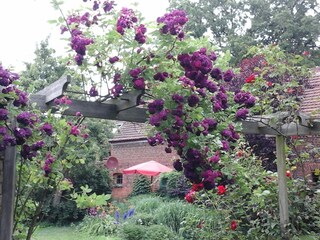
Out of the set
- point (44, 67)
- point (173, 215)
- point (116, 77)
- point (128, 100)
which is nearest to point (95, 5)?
point (116, 77)

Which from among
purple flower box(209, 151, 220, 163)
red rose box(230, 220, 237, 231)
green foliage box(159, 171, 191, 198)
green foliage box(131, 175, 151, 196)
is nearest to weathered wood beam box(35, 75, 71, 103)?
purple flower box(209, 151, 220, 163)

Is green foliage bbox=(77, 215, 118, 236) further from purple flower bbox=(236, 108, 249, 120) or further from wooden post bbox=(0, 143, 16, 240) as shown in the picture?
wooden post bbox=(0, 143, 16, 240)

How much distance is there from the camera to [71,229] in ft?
38.9

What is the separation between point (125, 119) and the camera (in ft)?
12.7

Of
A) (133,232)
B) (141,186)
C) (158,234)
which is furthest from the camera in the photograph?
(141,186)

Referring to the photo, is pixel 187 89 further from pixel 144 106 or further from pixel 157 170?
pixel 157 170

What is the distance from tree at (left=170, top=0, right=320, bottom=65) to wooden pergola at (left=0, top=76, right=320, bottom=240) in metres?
15.9

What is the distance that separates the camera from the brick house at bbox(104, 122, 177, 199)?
16250 millimetres

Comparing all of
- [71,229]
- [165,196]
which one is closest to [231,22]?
[165,196]

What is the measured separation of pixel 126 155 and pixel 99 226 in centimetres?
631

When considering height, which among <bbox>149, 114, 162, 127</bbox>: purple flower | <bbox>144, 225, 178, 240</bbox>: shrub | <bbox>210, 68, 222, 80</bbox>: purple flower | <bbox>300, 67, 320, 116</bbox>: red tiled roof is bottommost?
<bbox>144, 225, 178, 240</bbox>: shrub

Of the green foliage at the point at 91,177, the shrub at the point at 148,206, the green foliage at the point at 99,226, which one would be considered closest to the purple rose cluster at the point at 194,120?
the green foliage at the point at 99,226

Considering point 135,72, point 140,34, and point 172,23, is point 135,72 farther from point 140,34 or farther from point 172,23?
point 172,23

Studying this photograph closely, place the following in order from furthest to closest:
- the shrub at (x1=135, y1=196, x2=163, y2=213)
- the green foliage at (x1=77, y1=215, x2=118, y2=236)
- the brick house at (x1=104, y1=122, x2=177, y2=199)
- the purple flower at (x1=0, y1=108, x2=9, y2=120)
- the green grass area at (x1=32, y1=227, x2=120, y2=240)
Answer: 1. the brick house at (x1=104, y1=122, x2=177, y2=199)
2. the shrub at (x1=135, y1=196, x2=163, y2=213)
3. the green foliage at (x1=77, y1=215, x2=118, y2=236)
4. the green grass area at (x1=32, y1=227, x2=120, y2=240)
5. the purple flower at (x1=0, y1=108, x2=9, y2=120)
